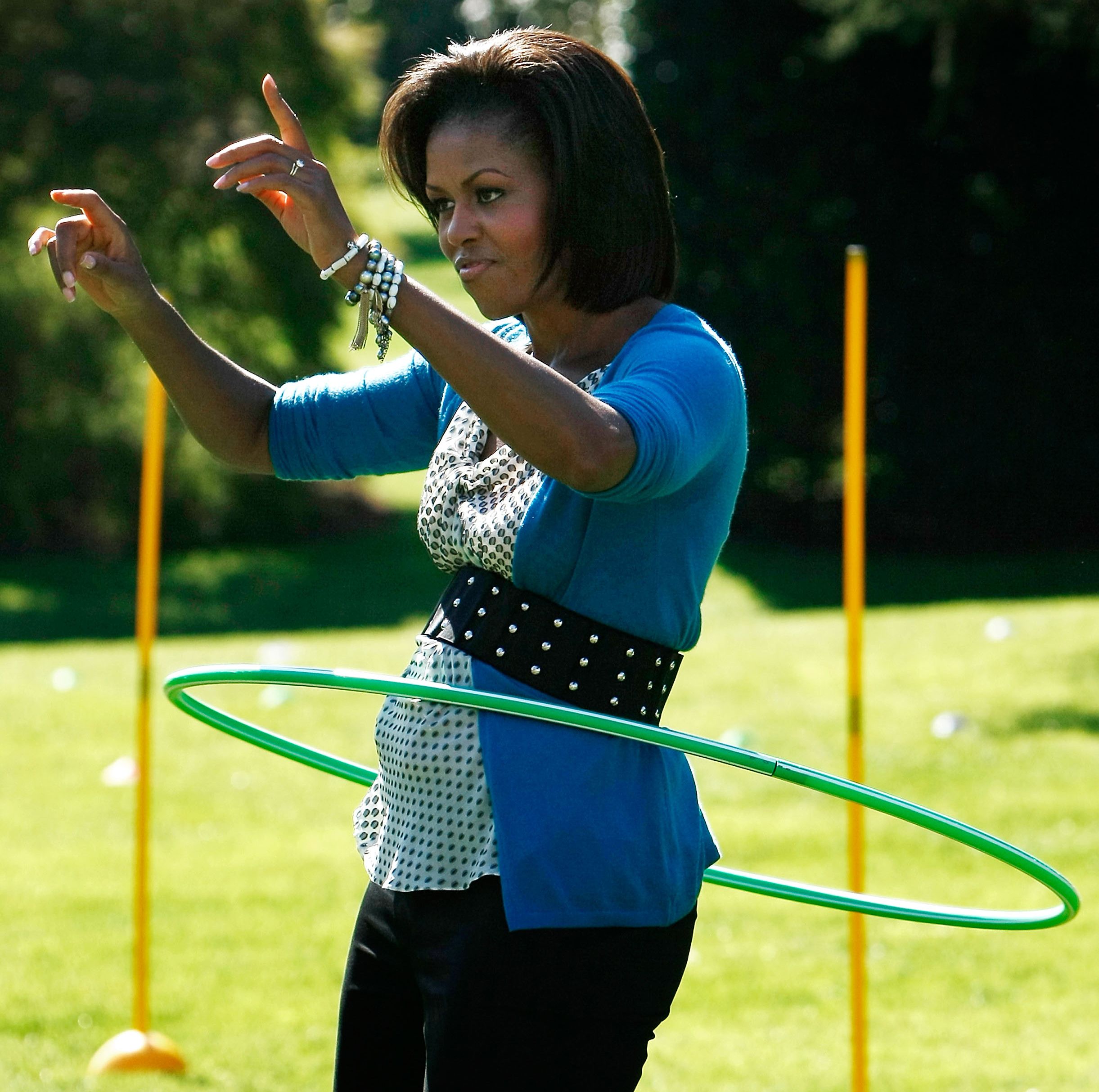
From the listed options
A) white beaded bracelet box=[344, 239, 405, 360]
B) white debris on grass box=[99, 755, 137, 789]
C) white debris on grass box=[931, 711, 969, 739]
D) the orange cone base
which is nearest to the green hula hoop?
white beaded bracelet box=[344, 239, 405, 360]

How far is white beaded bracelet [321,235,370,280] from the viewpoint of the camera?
1.75 meters

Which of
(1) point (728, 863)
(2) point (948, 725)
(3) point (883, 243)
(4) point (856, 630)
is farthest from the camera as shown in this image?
(3) point (883, 243)

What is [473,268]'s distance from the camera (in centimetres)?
197

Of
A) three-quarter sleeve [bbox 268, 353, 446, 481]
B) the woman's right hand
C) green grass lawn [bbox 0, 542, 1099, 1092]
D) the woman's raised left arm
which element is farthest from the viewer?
green grass lawn [bbox 0, 542, 1099, 1092]

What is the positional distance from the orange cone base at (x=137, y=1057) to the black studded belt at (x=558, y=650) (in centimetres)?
273

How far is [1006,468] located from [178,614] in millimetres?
8490

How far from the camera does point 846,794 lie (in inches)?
88.4

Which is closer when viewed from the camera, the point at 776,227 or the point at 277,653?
the point at 277,653

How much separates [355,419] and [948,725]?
21.9 feet

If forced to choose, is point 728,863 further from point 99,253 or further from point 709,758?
point 99,253

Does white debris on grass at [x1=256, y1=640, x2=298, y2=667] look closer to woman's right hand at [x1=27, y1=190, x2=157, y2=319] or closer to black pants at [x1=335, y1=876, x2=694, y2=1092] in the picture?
woman's right hand at [x1=27, y1=190, x2=157, y2=319]

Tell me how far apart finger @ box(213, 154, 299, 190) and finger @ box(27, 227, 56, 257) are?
0.43 metres

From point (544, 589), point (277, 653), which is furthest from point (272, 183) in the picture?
point (277, 653)

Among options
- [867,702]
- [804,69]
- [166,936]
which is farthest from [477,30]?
[166,936]
